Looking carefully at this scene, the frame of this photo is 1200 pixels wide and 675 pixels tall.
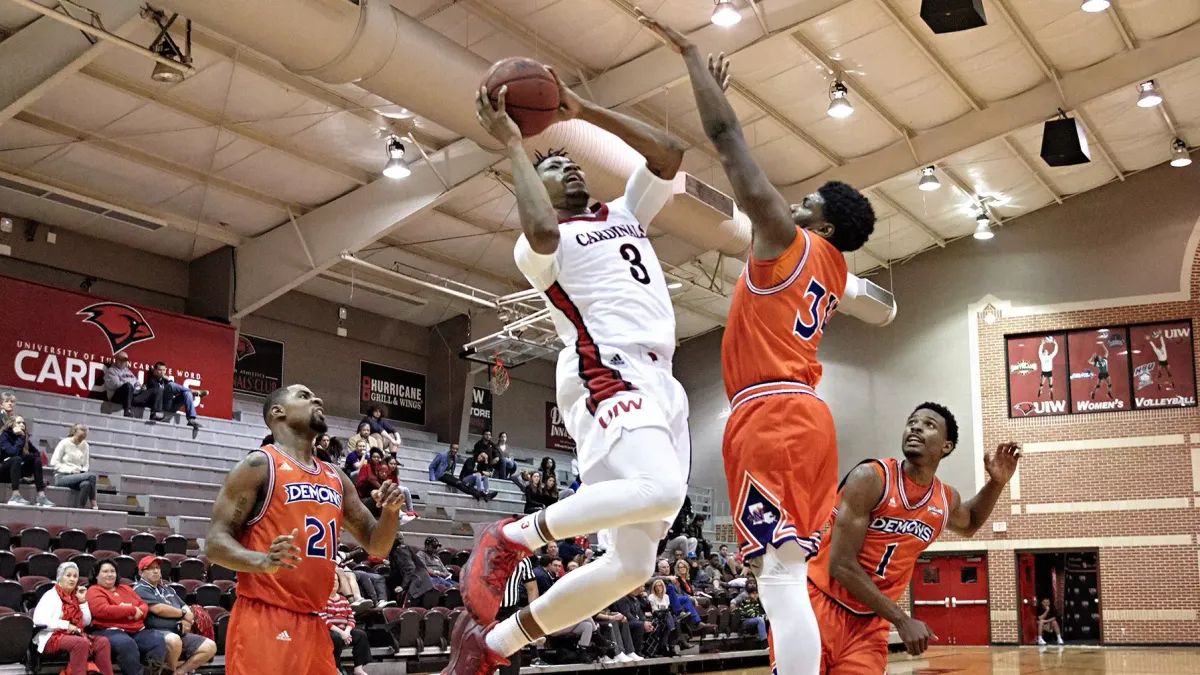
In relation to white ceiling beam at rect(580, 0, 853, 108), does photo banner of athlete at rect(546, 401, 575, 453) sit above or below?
below

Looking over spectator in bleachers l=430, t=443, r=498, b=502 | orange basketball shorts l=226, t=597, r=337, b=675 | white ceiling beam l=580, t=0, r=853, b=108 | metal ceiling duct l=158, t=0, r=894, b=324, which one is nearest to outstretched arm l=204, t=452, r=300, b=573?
orange basketball shorts l=226, t=597, r=337, b=675

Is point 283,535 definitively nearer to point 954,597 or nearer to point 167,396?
point 167,396

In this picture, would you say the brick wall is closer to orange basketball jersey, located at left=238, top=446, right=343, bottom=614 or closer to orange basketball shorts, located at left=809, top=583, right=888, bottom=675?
orange basketball shorts, located at left=809, top=583, right=888, bottom=675

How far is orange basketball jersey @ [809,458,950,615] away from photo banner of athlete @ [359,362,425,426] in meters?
20.2

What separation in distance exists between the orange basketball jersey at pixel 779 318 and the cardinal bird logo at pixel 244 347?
19187 mm

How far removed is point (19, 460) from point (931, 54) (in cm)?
1390

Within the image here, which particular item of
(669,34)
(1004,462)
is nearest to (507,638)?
(669,34)

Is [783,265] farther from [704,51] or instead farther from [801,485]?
[704,51]

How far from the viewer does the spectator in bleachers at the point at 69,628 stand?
8.53 m

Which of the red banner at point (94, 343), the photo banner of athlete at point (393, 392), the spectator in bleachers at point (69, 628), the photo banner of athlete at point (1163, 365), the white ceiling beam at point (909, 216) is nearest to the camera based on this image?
the spectator in bleachers at point (69, 628)

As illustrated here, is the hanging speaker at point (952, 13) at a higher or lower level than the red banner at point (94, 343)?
higher

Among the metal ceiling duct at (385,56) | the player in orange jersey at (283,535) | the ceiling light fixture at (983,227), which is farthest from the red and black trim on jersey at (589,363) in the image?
the ceiling light fixture at (983,227)

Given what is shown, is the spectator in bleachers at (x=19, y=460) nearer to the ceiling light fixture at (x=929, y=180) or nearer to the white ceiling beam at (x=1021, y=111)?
the white ceiling beam at (x=1021, y=111)

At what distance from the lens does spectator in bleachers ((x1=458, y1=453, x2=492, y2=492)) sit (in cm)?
2089
